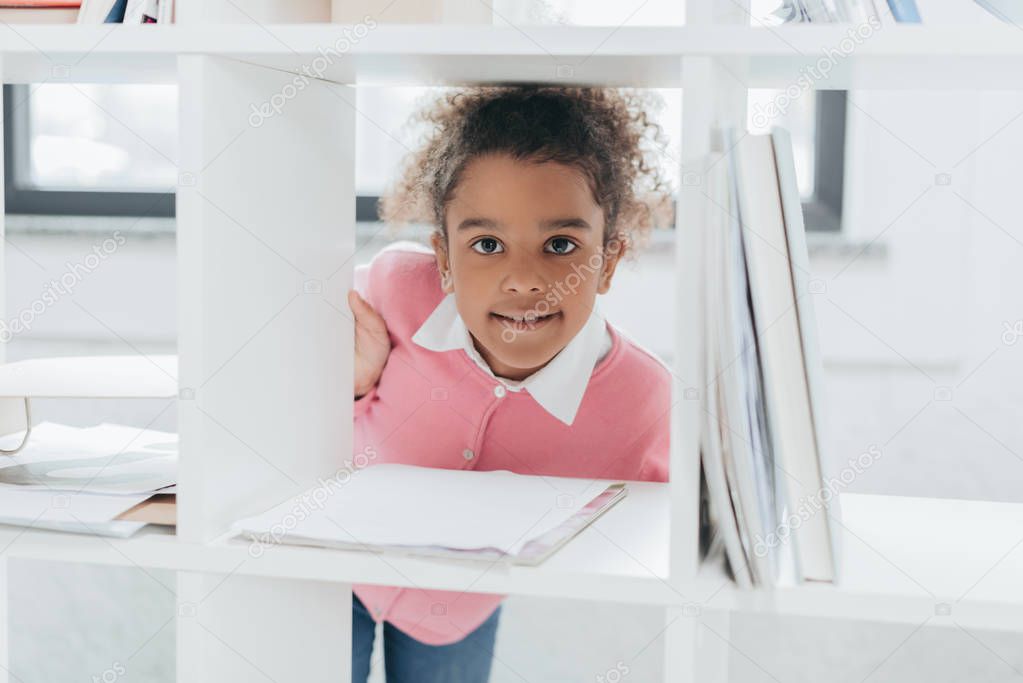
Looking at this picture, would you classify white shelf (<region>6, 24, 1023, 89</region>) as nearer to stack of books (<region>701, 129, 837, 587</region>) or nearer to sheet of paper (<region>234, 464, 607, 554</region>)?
stack of books (<region>701, 129, 837, 587</region>)

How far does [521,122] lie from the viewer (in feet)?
3.89

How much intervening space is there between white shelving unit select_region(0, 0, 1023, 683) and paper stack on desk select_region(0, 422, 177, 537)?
17mm

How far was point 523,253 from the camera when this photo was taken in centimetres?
119

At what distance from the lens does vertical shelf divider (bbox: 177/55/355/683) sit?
0.79 m

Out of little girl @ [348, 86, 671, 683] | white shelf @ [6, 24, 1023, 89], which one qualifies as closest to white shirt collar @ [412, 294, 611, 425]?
little girl @ [348, 86, 671, 683]

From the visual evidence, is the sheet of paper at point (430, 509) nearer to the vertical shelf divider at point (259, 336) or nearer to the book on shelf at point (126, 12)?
the vertical shelf divider at point (259, 336)

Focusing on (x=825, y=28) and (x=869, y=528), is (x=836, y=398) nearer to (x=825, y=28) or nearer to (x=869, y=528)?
(x=869, y=528)

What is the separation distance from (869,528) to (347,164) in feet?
2.09

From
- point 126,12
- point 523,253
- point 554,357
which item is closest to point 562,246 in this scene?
point 523,253

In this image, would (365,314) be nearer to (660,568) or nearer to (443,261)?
(443,261)

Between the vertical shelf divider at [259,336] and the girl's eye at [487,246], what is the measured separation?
184 mm

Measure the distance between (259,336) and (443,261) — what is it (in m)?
0.46

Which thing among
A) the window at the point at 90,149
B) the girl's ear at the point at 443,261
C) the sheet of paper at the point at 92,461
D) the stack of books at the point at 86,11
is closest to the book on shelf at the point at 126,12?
the stack of books at the point at 86,11

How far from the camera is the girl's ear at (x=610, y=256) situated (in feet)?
4.16
